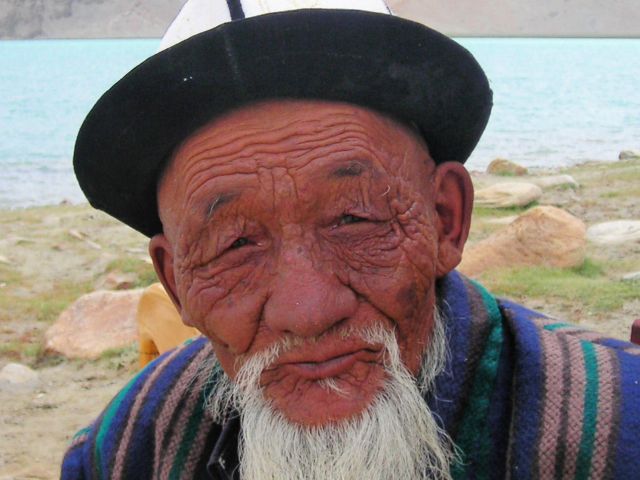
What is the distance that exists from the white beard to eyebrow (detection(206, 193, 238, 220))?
326 millimetres

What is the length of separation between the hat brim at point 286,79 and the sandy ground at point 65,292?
3326mm

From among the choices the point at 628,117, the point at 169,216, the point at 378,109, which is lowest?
the point at 628,117

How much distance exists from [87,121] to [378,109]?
67 centimetres

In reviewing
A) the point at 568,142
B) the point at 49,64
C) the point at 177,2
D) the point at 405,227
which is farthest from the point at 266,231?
the point at 177,2

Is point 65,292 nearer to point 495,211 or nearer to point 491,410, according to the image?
point 495,211

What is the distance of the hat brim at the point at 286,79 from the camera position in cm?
169

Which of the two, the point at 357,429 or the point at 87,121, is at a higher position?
the point at 87,121

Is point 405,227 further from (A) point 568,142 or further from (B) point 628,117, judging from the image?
(B) point 628,117

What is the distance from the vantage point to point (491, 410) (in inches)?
70.8

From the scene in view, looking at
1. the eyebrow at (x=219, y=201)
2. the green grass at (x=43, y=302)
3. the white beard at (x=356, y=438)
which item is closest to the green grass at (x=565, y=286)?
the green grass at (x=43, y=302)

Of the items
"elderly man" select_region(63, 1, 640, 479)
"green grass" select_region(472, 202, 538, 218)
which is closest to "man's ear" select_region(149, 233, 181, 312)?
"elderly man" select_region(63, 1, 640, 479)

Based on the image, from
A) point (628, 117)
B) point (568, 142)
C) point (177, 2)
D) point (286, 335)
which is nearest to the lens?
point (286, 335)

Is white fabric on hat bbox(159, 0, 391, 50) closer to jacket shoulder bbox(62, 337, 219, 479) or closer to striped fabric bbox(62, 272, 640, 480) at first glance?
striped fabric bbox(62, 272, 640, 480)

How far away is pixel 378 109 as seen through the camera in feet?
5.94
